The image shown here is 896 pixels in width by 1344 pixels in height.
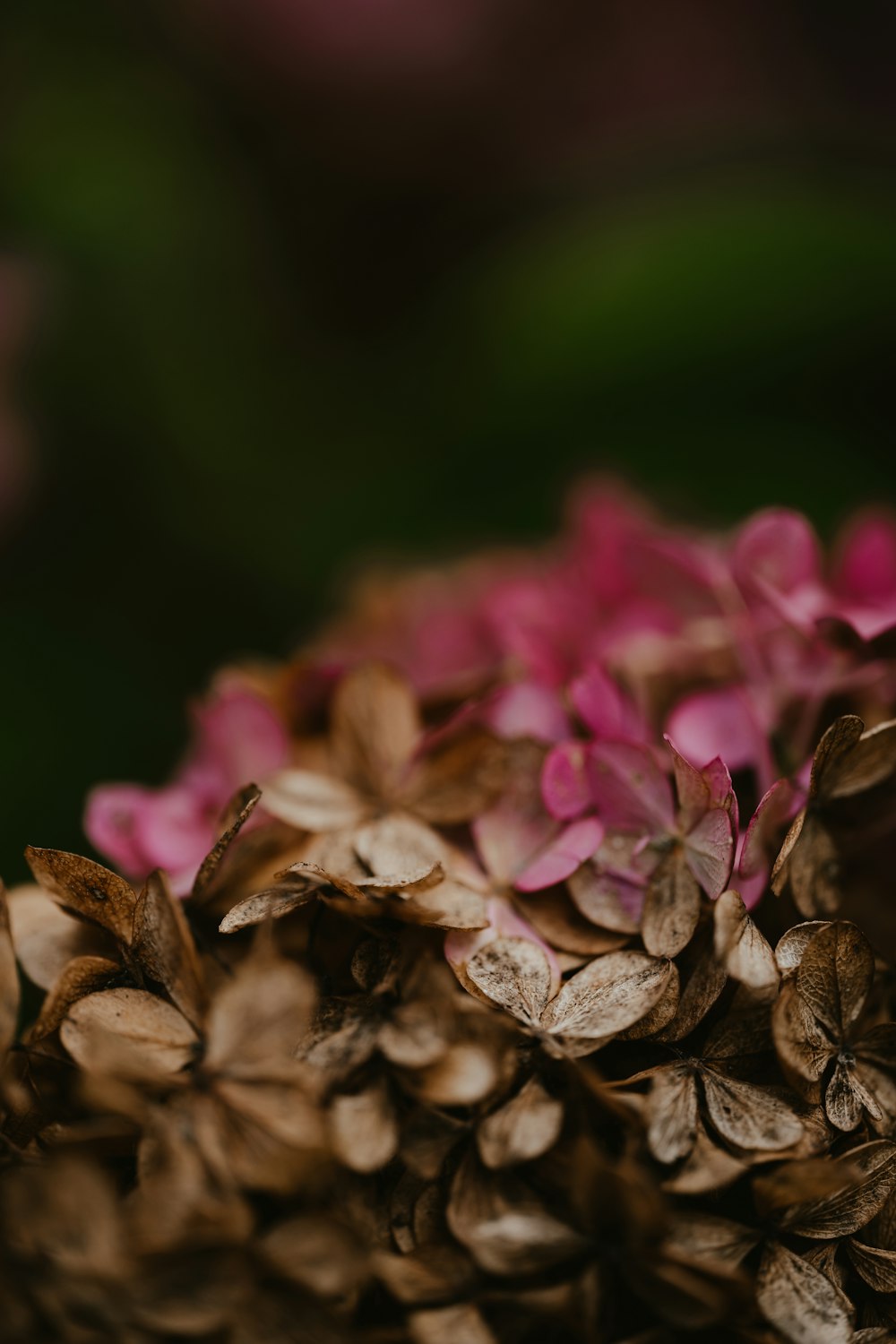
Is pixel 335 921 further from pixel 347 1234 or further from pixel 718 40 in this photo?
pixel 718 40

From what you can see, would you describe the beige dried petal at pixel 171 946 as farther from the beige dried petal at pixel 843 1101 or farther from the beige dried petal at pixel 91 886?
the beige dried petal at pixel 843 1101

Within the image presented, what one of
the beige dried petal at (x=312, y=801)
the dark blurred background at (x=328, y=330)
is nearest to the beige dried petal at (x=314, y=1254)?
the beige dried petal at (x=312, y=801)

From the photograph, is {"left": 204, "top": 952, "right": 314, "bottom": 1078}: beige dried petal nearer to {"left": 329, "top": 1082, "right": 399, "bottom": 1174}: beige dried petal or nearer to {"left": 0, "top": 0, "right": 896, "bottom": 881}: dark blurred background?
{"left": 329, "top": 1082, "right": 399, "bottom": 1174}: beige dried petal

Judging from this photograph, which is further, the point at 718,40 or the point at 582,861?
the point at 718,40

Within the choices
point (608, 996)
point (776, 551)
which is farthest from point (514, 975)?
point (776, 551)

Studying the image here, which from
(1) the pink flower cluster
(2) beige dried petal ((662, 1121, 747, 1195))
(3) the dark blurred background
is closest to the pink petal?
(1) the pink flower cluster

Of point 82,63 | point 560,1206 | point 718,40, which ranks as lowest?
point 560,1206

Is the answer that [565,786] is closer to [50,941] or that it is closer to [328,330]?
[50,941]

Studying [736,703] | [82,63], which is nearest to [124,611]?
[82,63]
